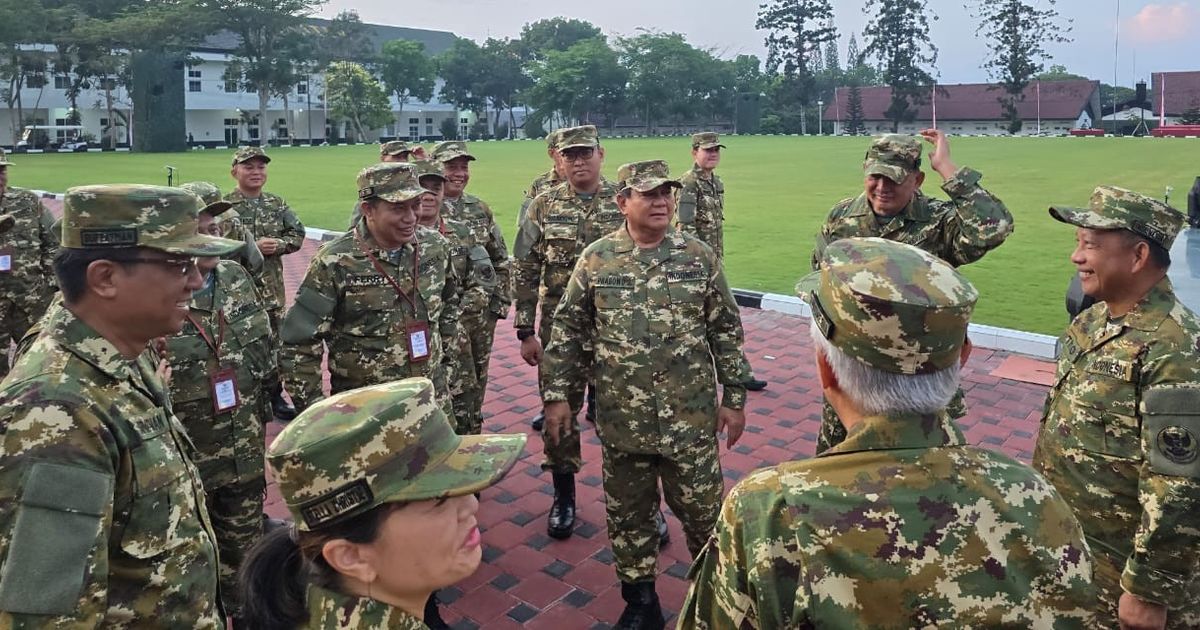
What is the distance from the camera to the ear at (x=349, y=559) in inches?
62.0

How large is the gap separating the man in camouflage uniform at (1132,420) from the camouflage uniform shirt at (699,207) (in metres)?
5.51

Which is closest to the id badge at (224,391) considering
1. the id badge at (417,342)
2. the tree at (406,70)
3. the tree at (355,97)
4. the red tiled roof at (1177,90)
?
the id badge at (417,342)

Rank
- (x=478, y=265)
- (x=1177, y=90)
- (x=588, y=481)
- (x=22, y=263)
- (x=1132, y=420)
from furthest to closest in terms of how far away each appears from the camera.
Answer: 1. (x=1177, y=90)
2. (x=22, y=263)
3. (x=478, y=265)
4. (x=588, y=481)
5. (x=1132, y=420)

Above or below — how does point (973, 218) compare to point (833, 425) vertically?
above

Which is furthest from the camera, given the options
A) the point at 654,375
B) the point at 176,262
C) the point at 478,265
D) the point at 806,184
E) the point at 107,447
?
the point at 806,184

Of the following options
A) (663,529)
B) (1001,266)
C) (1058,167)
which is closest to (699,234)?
(663,529)

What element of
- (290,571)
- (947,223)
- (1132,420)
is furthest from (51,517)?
(947,223)

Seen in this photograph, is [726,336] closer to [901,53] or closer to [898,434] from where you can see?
[898,434]

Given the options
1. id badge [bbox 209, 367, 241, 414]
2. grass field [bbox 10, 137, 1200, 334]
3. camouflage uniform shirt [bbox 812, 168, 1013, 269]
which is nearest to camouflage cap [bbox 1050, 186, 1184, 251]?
camouflage uniform shirt [bbox 812, 168, 1013, 269]

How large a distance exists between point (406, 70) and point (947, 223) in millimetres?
69938

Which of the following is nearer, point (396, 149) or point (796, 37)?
point (396, 149)

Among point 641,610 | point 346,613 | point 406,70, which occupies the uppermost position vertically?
point 406,70

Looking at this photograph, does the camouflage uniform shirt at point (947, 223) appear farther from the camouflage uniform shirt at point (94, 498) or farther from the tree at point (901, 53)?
the tree at point (901, 53)

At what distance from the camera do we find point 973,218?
388cm
